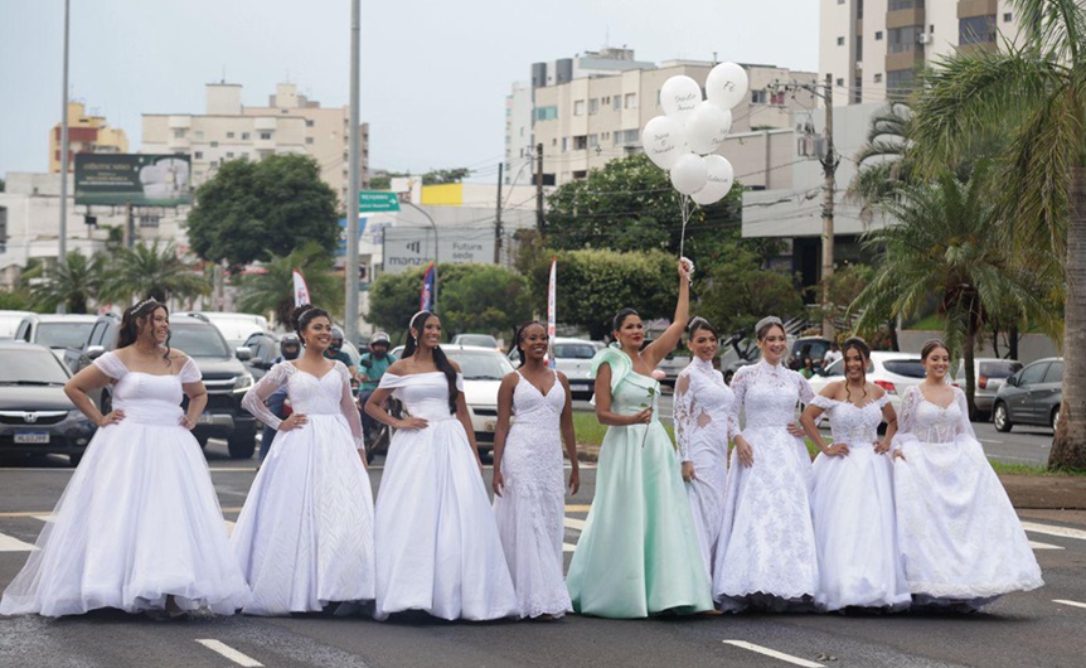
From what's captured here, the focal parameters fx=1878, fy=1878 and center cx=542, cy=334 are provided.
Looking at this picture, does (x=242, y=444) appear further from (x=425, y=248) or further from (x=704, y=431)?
(x=425, y=248)

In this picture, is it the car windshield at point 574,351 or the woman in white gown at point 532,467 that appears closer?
the woman in white gown at point 532,467

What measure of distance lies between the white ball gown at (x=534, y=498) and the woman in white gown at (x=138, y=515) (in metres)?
1.66

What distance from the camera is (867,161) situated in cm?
6469

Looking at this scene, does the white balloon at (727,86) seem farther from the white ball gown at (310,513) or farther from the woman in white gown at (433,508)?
the white ball gown at (310,513)

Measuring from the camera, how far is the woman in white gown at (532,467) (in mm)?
11516

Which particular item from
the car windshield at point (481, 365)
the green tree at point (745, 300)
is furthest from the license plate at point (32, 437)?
the green tree at point (745, 300)

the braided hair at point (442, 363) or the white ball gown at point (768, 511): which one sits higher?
the braided hair at point (442, 363)

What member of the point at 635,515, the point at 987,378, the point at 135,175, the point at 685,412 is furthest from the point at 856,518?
the point at 135,175

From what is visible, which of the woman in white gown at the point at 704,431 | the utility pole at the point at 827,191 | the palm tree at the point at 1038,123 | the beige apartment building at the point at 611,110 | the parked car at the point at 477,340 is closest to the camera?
the woman in white gown at the point at 704,431

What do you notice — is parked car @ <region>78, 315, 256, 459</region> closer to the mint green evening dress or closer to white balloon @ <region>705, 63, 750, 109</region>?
white balloon @ <region>705, 63, 750, 109</region>

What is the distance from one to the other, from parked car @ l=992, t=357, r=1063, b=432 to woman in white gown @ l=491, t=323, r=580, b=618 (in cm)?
2442

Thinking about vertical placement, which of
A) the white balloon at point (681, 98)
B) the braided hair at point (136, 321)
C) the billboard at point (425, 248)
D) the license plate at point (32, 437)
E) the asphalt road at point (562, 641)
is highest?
the billboard at point (425, 248)

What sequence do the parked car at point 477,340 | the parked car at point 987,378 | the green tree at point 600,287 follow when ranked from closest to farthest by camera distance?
1. the parked car at point 987,378
2. the parked car at point 477,340
3. the green tree at point 600,287

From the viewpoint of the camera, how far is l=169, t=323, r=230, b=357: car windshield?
27.1 m
